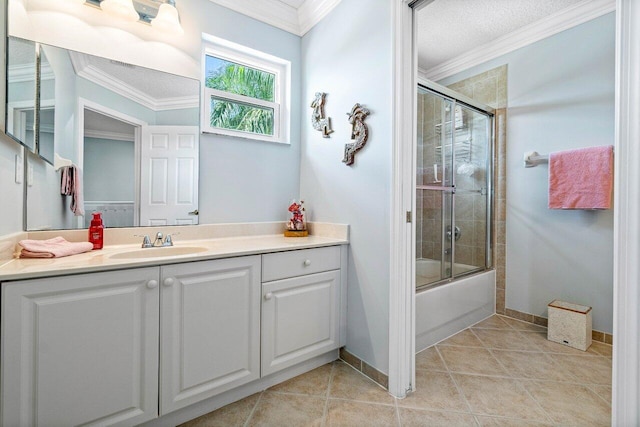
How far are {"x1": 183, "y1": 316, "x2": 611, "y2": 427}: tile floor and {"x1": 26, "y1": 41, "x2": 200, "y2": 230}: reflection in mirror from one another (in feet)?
4.00

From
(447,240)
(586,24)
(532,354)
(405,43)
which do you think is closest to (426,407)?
(532,354)

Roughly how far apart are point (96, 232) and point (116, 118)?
676mm

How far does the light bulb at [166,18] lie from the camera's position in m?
1.73

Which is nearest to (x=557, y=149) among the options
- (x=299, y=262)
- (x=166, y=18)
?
(x=299, y=262)

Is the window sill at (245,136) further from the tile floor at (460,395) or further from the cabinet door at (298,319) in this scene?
the tile floor at (460,395)

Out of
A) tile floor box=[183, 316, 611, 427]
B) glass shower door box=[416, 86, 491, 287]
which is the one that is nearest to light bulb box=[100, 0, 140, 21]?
glass shower door box=[416, 86, 491, 287]

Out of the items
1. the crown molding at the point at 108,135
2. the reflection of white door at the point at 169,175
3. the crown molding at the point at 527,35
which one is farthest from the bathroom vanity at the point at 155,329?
the crown molding at the point at 527,35

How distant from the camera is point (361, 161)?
1771mm

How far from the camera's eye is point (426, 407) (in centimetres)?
146

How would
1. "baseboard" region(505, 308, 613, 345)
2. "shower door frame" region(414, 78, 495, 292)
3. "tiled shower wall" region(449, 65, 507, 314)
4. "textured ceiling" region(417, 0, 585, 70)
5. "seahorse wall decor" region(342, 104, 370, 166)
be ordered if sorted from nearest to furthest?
"seahorse wall decor" region(342, 104, 370, 166) < "baseboard" region(505, 308, 613, 345) < "textured ceiling" region(417, 0, 585, 70) < "shower door frame" region(414, 78, 495, 292) < "tiled shower wall" region(449, 65, 507, 314)

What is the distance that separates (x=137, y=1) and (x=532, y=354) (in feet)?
11.2

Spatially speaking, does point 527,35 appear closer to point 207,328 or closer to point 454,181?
point 454,181

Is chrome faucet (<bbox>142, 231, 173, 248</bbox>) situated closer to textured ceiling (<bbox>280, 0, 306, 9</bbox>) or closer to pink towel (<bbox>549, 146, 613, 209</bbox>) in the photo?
textured ceiling (<bbox>280, 0, 306, 9</bbox>)

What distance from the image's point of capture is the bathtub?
6.84ft
